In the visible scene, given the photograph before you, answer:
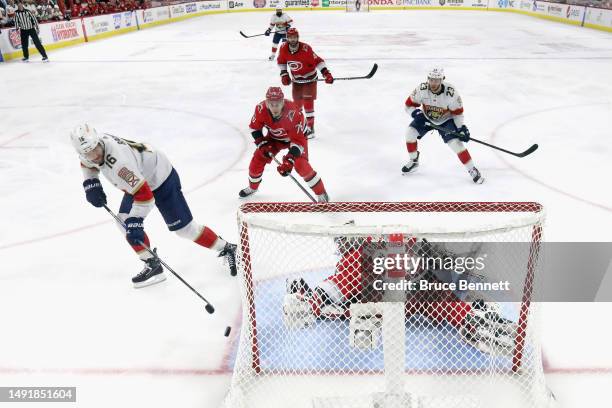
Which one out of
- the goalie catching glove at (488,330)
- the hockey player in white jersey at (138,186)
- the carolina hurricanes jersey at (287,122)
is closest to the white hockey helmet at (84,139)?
the hockey player in white jersey at (138,186)

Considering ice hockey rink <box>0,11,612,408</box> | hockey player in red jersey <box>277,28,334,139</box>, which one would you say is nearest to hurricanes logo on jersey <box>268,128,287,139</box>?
ice hockey rink <box>0,11,612,408</box>

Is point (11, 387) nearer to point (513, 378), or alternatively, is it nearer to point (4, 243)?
point (4, 243)

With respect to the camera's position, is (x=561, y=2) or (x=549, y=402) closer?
(x=549, y=402)

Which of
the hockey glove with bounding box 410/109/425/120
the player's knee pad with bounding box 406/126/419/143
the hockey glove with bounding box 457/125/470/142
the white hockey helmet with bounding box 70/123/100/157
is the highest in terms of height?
the white hockey helmet with bounding box 70/123/100/157

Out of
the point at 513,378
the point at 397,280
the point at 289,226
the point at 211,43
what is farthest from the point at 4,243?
the point at 211,43

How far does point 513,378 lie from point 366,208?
3.72 feet

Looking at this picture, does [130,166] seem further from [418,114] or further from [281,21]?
[281,21]

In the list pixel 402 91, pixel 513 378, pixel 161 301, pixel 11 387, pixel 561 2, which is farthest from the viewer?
pixel 561 2

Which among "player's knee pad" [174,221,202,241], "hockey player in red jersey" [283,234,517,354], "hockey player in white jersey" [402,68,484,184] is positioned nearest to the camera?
"hockey player in red jersey" [283,234,517,354]

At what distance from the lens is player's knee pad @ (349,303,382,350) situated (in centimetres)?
211

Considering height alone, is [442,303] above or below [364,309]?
below

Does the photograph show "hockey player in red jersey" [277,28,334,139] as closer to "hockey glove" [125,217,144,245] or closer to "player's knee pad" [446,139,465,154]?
"player's knee pad" [446,139,465,154]

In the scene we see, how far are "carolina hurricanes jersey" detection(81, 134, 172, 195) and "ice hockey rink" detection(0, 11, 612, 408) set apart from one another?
0.78 m

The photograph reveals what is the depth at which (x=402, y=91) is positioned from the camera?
847cm
